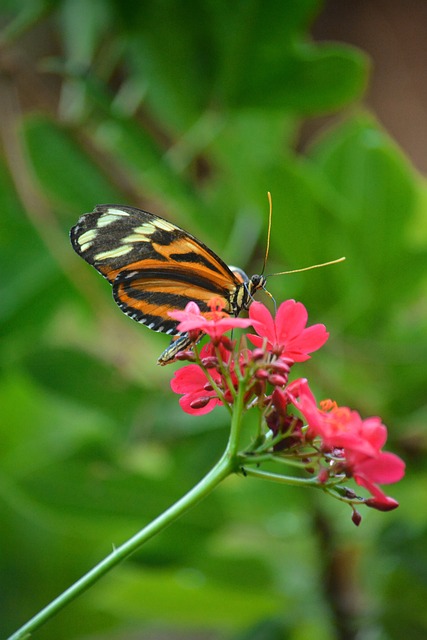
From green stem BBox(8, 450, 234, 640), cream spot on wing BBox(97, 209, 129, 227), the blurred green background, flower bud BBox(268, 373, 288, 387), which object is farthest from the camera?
the blurred green background

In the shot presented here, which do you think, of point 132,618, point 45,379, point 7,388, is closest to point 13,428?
point 7,388

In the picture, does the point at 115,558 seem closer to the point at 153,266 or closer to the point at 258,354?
the point at 258,354

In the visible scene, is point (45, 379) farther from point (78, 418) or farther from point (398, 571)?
point (398, 571)

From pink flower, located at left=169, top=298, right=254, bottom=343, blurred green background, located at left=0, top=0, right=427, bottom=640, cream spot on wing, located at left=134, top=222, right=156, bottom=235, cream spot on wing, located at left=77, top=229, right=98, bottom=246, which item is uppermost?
cream spot on wing, located at left=77, top=229, right=98, bottom=246

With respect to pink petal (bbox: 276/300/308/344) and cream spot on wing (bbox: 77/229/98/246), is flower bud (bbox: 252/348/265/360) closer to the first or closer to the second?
pink petal (bbox: 276/300/308/344)

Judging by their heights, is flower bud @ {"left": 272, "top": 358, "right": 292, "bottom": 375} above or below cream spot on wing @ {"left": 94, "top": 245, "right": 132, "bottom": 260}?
below

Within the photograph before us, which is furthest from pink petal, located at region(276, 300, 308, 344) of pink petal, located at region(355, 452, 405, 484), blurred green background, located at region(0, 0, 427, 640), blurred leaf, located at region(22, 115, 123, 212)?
blurred leaf, located at region(22, 115, 123, 212)

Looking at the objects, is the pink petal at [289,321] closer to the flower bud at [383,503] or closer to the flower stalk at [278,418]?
the flower stalk at [278,418]
